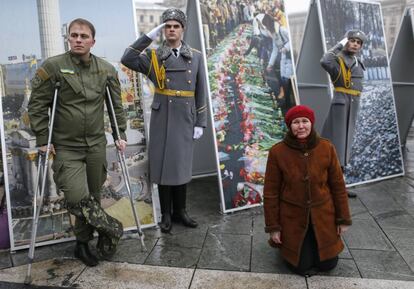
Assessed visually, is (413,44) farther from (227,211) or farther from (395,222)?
(227,211)

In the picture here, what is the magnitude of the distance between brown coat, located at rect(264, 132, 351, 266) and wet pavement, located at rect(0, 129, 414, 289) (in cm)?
30

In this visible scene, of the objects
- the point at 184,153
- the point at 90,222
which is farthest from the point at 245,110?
the point at 90,222

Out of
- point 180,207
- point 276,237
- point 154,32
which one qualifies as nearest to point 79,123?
point 154,32

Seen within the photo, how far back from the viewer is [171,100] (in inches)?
156

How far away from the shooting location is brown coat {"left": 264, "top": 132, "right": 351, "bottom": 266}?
3133mm

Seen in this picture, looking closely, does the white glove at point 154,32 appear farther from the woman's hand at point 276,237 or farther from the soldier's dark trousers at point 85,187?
the woman's hand at point 276,237

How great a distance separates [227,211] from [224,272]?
4.31 ft

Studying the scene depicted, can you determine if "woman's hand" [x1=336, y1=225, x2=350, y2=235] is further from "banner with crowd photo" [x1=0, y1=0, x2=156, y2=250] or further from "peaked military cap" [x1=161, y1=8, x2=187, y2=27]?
"peaked military cap" [x1=161, y1=8, x2=187, y2=27]

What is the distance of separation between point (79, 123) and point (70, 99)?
197 mm

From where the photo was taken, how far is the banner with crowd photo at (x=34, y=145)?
3.60 meters

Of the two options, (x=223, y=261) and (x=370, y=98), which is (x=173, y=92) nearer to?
(x=223, y=261)

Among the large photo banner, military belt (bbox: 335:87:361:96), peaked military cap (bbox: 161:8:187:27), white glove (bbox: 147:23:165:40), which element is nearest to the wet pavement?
the large photo banner

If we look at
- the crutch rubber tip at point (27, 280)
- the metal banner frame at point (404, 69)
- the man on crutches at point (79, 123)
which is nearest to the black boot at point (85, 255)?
the man on crutches at point (79, 123)

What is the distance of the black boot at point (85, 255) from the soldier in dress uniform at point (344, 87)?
318 cm
